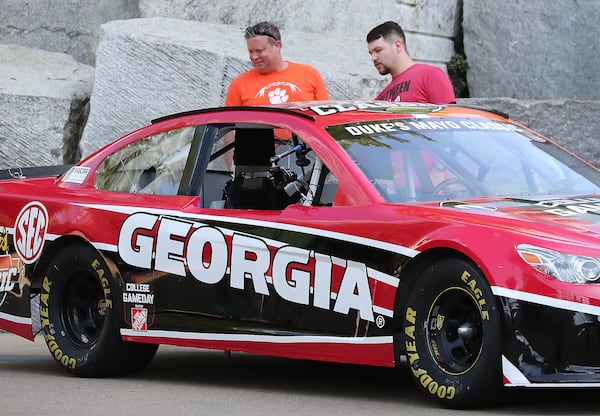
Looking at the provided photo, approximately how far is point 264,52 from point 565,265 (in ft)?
13.9

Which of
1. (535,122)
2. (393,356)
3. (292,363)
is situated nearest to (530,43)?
(535,122)

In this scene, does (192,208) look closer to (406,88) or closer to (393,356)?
(393,356)

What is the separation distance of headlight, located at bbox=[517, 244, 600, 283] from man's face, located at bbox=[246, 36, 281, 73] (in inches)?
163

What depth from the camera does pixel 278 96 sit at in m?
9.45

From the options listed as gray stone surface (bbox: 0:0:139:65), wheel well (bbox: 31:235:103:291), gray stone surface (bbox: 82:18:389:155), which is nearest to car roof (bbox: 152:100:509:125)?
wheel well (bbox: 31:235:103:291)

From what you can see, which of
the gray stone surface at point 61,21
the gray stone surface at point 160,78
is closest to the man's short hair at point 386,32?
the gray stone surface at point 160,78

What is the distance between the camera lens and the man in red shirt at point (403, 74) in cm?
889

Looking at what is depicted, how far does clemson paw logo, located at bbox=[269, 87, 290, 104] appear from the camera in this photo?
9438 mm

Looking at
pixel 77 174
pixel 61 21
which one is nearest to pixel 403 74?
pixel 77 174

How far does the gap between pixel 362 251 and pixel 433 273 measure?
0.43 meters

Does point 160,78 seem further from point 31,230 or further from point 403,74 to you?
point 31,230

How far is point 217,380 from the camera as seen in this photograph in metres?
7.57

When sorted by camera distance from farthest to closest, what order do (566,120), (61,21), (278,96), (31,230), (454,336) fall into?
(61,21) < (566,120) < (278,96) < (31,230) < (454,336)

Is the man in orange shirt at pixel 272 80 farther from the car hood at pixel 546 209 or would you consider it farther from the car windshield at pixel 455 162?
the car hood at pixel 546 209
